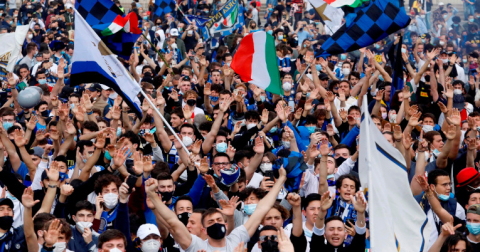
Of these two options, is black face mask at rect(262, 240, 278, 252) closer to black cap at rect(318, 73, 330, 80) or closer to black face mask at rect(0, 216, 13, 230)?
black face mask at rect(0, 216, 13, 230)

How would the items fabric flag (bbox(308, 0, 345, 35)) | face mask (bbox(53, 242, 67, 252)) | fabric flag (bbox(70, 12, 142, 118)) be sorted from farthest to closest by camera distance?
fabric flag (bbox(308, 0, 345, 35)), fabric flag (bbox(70, 12, 142, 118)), face mask (bbox(53, 242, 67, 252))

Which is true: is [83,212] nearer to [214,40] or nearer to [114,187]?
[114,187]

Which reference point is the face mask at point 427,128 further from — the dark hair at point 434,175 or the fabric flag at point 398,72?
the dark hair at point 434,175

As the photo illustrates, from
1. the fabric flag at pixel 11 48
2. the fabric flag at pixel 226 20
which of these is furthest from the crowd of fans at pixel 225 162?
the fabric flag at pixel 226 20

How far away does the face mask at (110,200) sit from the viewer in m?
6.91

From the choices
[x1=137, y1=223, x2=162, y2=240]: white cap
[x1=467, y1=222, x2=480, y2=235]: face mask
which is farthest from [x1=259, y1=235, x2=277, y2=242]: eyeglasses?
[x1=467, y1=222, x2=480, y2=235]: face mask

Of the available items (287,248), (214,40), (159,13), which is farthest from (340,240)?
(159,13)

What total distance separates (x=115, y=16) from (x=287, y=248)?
523cm

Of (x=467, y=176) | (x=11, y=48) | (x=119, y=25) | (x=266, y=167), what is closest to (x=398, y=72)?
(x=467, y=176)

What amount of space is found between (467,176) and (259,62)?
11.3ft

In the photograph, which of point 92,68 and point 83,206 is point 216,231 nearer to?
point 83,206

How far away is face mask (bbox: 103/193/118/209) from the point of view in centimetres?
691

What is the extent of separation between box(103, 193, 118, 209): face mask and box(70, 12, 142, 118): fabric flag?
5.08ft

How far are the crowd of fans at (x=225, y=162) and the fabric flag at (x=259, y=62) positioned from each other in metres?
0.46
